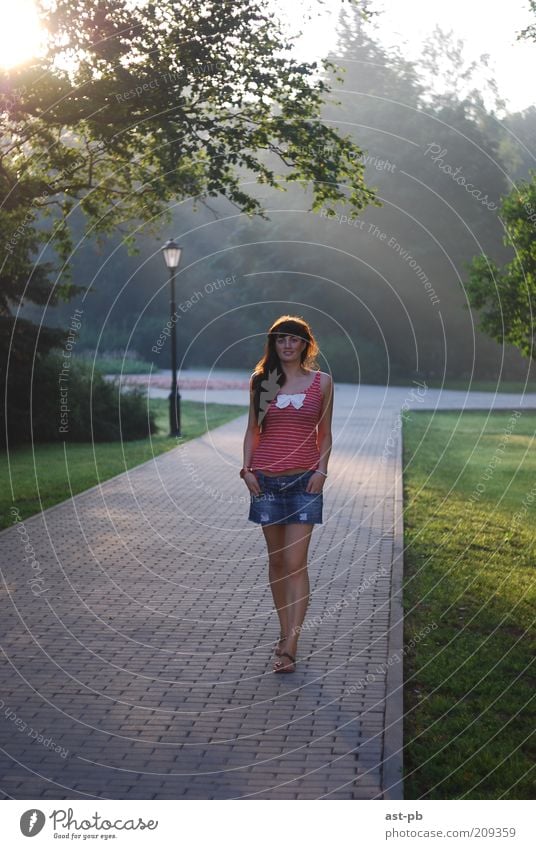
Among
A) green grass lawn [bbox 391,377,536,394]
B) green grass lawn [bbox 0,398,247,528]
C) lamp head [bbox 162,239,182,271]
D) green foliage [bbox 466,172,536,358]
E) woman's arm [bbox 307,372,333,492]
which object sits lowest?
green grass lawn [bbox 0,398,247,528]

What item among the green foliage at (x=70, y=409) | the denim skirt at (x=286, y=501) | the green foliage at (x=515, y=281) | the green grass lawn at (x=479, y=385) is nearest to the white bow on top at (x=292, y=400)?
the denim skirt at (x=286, y=501)

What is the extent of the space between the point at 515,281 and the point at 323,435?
848 centimetres

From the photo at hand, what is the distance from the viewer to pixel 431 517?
1493 cm

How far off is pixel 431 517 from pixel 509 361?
43.3 meters

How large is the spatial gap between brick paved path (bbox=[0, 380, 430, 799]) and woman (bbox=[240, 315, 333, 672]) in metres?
0.70

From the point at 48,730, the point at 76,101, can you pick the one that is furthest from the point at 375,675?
the point at 76,101

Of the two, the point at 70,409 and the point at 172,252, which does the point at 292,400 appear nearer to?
the point at 172,252

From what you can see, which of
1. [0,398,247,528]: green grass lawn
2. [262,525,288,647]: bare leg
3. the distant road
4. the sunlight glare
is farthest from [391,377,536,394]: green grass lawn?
[262,525,288,647]: bare leg

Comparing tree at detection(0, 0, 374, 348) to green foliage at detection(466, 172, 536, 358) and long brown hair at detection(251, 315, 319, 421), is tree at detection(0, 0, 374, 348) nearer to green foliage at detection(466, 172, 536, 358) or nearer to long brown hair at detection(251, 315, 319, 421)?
green foliage at detection(466, 172, 536, 358)

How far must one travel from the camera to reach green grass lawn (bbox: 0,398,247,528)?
1712cm

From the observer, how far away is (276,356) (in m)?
7.81

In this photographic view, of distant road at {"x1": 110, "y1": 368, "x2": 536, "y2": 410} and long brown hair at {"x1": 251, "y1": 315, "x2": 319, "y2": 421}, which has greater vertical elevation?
long brown hair at {"x1": 251, "y1": 315, "x2": 319, "y2": 421}

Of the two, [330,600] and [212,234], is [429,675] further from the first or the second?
[212,234]

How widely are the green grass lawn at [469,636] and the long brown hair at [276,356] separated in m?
2.17
